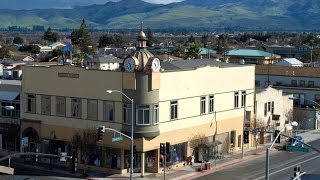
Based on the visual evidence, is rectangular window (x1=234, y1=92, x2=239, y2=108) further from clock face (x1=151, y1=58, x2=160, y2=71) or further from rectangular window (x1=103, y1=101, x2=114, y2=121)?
rectangular window (x1=103, y1=101, x2=114, y2=121)

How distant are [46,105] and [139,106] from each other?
12.2m

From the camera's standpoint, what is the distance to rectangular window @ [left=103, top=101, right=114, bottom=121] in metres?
65.1

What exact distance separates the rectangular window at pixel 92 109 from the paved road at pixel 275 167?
12.4 meters

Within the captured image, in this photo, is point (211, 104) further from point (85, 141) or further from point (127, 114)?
point (85, 141)

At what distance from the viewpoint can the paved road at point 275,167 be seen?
6266 cm

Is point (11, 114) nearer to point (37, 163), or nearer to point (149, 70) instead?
point (37, 163)

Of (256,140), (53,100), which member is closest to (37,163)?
(53,100)

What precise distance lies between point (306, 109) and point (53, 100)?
1685 inches

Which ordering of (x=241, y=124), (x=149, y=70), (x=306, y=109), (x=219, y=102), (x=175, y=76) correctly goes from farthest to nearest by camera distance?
(x=306, y=109) < (x=241, y=124) < (x=219, y=102) < (x=175, y=76) < (x=149, y=70)

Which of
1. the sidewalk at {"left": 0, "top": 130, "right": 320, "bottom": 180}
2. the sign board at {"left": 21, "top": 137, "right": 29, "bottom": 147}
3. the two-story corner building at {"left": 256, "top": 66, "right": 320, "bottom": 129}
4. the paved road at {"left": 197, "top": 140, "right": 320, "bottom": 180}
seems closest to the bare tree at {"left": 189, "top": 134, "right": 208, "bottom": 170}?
the sidewalk at {"left": 0, "top": 130, "right": 320, "bottom": 180}

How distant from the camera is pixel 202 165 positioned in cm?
6681

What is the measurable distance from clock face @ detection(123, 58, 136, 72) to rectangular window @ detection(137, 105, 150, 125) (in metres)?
3.72

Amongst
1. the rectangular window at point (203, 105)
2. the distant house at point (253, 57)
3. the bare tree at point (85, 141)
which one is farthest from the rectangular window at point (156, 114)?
the distant house at point (253, 57)

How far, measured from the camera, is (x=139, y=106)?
205 ft
